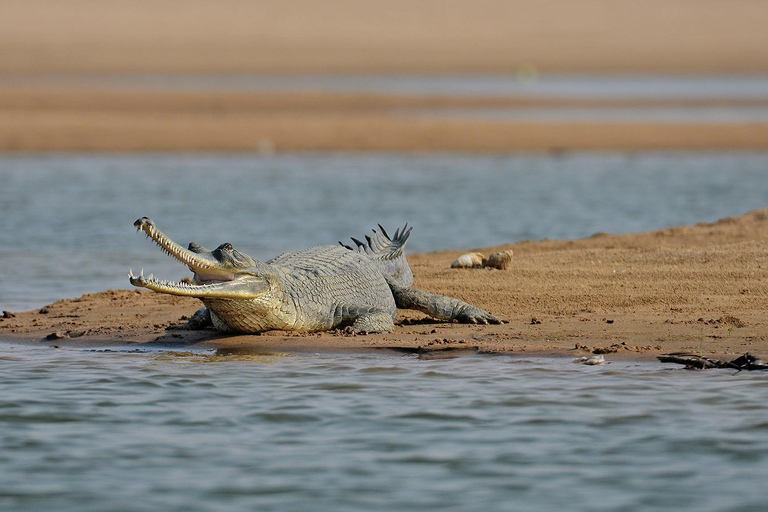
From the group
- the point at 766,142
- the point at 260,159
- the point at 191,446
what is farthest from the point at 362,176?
the point at 191,446

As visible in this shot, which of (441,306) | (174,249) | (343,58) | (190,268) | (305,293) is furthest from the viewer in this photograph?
(343,58)

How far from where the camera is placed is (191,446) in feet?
19.5

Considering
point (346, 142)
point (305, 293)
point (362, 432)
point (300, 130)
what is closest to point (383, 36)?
point (300, 130)

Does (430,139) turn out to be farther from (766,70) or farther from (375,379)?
(766,70)

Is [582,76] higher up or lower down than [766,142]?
higher up

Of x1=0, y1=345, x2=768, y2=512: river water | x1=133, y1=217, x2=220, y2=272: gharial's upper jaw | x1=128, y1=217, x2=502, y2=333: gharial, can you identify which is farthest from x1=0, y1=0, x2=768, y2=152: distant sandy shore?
Result: x1=0, y1=345, x2=768, y2=512: river water

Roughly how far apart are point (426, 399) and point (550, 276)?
3610 mm

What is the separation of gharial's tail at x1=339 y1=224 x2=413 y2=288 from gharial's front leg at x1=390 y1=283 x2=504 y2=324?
0.23m

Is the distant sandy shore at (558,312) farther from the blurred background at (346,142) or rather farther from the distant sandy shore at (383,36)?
the distant sandy shore at (383,36)

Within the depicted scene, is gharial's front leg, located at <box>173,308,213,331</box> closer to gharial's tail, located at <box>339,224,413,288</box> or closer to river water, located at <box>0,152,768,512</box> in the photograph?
river water, located at <box>0,152,768,512</box>

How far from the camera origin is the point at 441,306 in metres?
8.88

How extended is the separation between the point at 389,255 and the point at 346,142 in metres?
16.4

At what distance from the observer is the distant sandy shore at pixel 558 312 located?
26.4 ft

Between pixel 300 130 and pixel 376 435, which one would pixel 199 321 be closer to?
pixel 376 435
